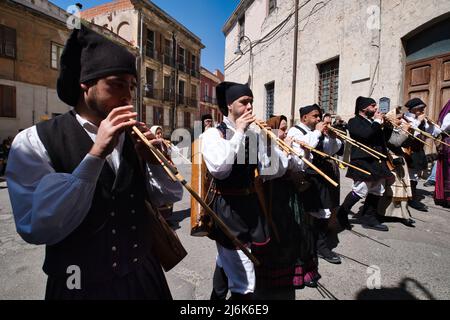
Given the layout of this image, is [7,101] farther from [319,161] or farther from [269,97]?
[319,161]

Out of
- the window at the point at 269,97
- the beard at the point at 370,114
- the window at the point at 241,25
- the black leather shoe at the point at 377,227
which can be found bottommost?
the black leather shoe at the point at 377,227

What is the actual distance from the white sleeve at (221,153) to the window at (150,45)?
80.1 feet

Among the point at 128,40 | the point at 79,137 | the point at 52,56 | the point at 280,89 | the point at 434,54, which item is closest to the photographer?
the point at 79,137

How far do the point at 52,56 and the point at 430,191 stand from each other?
751 inches

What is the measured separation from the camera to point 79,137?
1163mm

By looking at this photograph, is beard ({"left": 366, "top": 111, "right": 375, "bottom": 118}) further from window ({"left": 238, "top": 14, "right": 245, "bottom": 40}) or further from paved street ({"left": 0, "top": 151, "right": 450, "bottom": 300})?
window ({"left": 238, "top": 14, "right": 245, "bottom": 40})

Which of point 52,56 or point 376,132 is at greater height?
point 52,56

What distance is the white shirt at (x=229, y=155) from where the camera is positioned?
1833 millimetres

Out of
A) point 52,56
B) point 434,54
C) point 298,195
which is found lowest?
point 298,195

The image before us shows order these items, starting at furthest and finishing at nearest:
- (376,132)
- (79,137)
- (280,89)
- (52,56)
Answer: (52,56)
(280,89)
(376,132)
(79,137)

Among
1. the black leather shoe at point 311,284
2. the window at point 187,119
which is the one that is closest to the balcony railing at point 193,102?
the window at point 187,119

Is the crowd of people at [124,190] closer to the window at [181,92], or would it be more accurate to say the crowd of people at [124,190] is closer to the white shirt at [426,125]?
the white shirt at [426,125]
